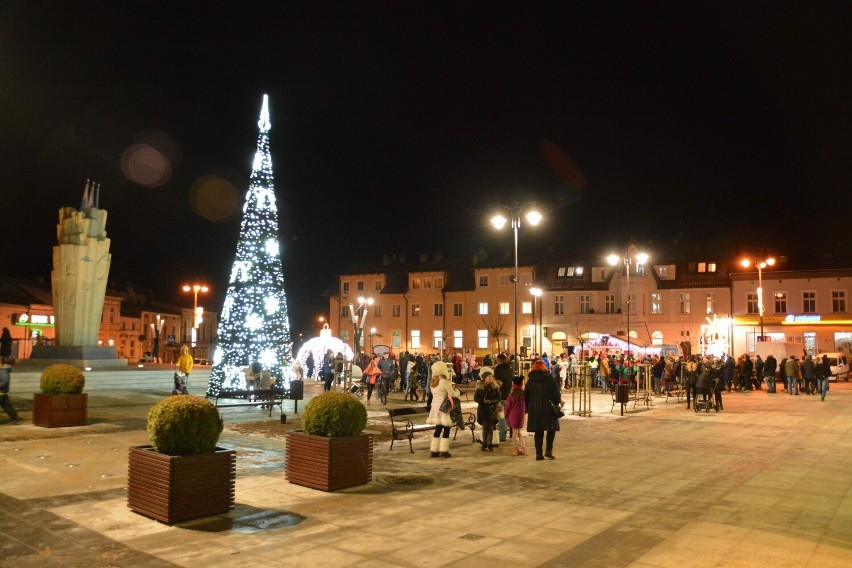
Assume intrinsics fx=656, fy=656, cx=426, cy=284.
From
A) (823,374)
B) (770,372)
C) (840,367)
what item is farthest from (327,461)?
(840,367)

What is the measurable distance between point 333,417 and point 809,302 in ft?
168

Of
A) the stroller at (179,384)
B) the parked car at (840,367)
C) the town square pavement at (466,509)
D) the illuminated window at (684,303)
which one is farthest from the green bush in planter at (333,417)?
the illuminated window at (684,303)

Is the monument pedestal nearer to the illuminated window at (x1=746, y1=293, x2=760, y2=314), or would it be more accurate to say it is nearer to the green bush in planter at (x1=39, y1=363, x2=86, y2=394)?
the green bush in planter at (x1=39, y1=363, x2=86, y2=394)

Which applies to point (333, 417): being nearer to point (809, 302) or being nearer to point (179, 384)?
point (179, 384)

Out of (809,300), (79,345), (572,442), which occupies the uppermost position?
(809,300)

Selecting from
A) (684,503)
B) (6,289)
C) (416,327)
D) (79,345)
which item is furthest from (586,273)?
(684,503)

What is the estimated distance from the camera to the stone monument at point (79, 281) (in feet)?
83.0

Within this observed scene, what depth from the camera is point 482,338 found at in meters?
61.0

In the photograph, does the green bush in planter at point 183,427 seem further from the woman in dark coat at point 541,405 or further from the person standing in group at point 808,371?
the person standing in group at point 808,371

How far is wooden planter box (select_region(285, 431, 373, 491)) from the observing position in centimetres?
866

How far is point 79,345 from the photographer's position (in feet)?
86.1

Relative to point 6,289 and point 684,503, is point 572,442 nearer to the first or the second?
point 684,503

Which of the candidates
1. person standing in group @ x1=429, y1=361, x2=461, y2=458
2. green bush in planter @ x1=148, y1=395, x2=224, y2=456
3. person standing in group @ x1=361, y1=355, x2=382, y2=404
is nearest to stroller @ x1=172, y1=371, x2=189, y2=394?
person standing in group @ x1=361, y1=355, x2=382, y2=404

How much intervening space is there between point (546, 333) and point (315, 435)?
5165cm
